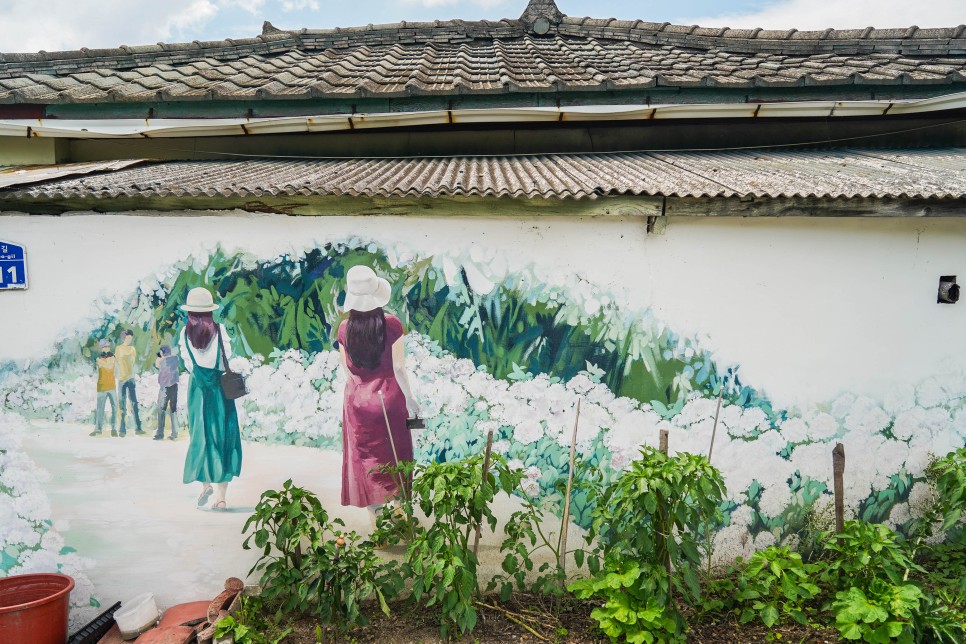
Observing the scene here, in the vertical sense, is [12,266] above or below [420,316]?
above

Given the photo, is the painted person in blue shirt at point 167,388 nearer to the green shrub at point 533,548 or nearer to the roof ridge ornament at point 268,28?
the green shrub at point 533,548

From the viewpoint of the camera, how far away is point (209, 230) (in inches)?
190

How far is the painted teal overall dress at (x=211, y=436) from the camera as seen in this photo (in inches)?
192

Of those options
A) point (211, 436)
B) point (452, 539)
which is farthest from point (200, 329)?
point (452, 539)

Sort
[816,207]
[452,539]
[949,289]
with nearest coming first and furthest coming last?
[452,539] < [816,207] < [949,289]

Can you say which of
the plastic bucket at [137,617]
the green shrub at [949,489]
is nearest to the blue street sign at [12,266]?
the plastic bucket at [137,617]

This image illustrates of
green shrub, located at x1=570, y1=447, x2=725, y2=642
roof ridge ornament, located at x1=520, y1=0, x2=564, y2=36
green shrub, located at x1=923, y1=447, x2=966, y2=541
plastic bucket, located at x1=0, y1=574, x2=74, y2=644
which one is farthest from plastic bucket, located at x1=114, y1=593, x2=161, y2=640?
roof ridge ornament, located at x1=520, y1=0, x2=564, y2=36

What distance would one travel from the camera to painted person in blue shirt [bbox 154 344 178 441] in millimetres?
4863

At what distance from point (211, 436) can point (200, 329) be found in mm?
804

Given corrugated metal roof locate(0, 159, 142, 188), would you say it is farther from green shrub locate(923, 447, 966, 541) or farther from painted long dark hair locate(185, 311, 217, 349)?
green shrub locate(923, 447, 966, 541)

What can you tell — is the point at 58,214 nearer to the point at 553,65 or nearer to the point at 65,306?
the point at 65,306

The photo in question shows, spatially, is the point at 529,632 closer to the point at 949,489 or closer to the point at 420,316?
the point at 420,316

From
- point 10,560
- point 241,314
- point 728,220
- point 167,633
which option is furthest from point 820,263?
point 10,560

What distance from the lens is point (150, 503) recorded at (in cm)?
490
